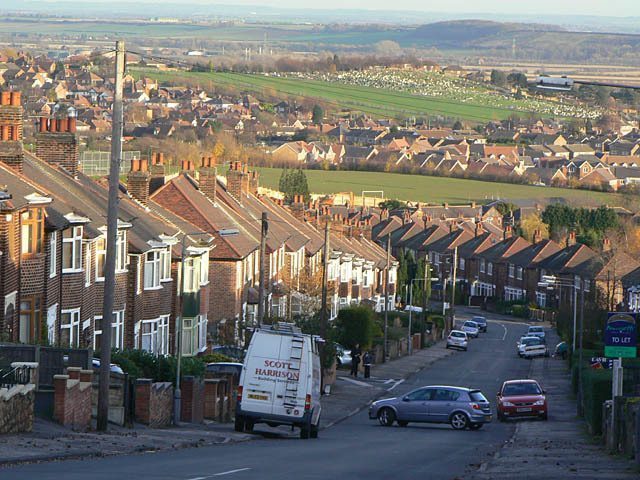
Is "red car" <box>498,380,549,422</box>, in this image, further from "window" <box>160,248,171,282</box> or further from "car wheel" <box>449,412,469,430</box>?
"window" <box>160,248,171,282</box>

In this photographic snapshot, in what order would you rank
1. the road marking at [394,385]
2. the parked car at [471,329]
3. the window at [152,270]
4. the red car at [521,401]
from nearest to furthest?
the red car at [521,401]
the window at [152,270]
the road marking at [394,385]
the parked car at [471,329]

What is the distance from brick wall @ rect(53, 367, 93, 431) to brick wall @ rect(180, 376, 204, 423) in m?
6.41

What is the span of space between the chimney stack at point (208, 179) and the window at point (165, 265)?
37.8 ft

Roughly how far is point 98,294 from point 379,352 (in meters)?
35.8

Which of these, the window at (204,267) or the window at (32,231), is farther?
the window at (204,267)

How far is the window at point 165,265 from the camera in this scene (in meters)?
50.0

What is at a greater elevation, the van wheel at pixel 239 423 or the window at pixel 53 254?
the window at pixel 53 254

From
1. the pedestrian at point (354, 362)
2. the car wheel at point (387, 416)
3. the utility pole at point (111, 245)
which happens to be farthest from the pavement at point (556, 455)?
the pedestrian at point (354, 362)

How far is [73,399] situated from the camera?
3009cm

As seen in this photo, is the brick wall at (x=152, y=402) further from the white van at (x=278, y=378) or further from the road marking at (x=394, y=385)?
the road marking at (x=394, y=385)

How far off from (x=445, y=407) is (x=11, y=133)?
15.1 meters

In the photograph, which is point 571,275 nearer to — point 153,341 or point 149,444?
Result: point 153,341

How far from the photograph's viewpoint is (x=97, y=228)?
43.1 m

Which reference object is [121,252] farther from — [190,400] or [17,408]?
[17,408]
